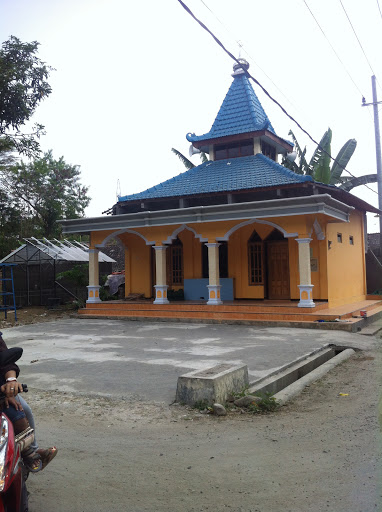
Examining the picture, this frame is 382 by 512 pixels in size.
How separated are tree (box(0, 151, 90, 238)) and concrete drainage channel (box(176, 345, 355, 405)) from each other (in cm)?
1712

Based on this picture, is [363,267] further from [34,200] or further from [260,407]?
[34,200]

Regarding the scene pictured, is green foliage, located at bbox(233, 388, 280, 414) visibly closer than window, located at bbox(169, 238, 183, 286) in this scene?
Yes

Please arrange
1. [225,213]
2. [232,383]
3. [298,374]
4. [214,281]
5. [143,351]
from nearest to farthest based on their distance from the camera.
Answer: [232,383] < [298,374] < [143,351] < [225,213] < [214,281]

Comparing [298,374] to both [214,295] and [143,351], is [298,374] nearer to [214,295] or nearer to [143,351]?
[143,351]

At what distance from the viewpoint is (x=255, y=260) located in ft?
55.6

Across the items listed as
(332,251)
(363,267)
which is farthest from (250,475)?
(363,267)

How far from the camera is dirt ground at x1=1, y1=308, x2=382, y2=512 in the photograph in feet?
11.3

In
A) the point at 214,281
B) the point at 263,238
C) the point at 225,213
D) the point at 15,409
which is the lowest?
the point at 15,409

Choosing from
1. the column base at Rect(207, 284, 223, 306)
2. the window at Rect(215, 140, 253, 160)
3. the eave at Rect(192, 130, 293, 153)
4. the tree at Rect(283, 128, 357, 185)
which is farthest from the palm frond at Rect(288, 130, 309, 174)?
the column base at Rect(207, 284, 223, 306)

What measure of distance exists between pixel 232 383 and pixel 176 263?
1239cm

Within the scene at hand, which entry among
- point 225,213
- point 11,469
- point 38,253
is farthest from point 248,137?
point 11,469

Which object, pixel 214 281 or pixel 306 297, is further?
pixel 214 281

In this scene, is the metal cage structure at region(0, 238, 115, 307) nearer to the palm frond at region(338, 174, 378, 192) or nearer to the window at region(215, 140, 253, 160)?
the window at region(215, 140, 253, 160)

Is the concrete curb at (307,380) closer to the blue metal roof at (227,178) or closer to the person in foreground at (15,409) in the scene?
the person in foreground at (15,409)
